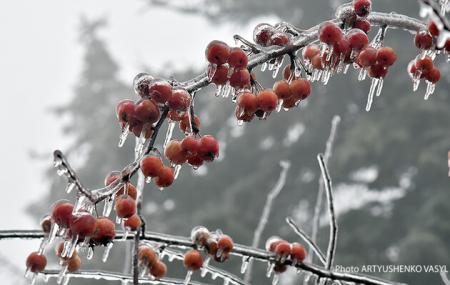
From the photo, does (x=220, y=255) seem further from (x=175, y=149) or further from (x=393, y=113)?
(x=393, y=113)

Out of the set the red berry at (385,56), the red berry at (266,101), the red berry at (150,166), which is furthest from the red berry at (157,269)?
the red berry at (385,56)

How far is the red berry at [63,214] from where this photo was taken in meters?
1.21

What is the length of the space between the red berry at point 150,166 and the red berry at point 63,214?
184mm

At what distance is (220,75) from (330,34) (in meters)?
0.30

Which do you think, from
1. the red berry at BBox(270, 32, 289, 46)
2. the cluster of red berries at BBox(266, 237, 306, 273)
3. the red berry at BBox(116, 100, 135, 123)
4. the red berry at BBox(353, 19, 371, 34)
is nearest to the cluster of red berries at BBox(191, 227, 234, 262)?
the cluster of red berries at BBox(266, 237, 306, 273)

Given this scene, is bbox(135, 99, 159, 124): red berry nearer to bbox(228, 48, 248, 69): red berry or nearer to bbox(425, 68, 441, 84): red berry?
bbox(228, 48, 248, 69): red berry

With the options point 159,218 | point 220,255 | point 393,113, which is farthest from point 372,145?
point 220,255

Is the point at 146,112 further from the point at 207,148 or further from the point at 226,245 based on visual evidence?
the point at 226,245

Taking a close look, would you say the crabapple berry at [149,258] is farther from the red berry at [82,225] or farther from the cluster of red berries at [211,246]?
the red berry at [82,225]

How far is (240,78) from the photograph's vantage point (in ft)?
4.72

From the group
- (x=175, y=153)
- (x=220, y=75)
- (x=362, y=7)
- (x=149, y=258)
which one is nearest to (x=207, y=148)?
(x=175, y=153)

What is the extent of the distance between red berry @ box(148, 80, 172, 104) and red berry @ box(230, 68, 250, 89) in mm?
186

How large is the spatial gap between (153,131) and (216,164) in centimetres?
1270

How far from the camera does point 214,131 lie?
1402 cm
